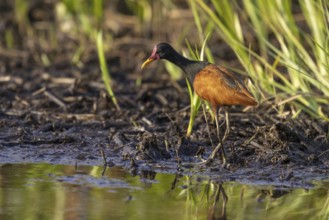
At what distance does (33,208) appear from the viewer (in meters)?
4.95

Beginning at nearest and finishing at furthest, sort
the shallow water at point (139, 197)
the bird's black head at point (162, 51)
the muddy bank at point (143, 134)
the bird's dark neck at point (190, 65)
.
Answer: the shallow water at point (139, 197) < the muddy bank at point (143, 134) < the bird's dark neck at point (190, 65) < the bird's black head at point (162, 51)

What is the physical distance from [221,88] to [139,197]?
1131 millimetres

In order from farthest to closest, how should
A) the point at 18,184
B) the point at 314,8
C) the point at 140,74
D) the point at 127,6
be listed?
1. the point at 127,6
2. the point at 140,74
3. the point at 314,8
4. the point at 18,184

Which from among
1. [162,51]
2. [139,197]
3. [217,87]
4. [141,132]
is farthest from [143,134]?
[139,197]

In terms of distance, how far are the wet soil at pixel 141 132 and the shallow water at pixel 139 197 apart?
24 centimetres

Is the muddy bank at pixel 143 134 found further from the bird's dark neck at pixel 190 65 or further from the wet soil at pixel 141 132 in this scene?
the bird's dark neck at pixel 190 65

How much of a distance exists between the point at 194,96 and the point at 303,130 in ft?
3.33

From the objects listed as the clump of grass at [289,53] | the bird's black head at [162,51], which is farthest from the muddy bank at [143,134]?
the bird's black head at [162,51]

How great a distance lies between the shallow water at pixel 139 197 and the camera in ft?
16.0

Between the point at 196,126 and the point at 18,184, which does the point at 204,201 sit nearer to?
the point at 18,184

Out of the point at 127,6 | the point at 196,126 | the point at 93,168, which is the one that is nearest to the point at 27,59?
the point at 127,6

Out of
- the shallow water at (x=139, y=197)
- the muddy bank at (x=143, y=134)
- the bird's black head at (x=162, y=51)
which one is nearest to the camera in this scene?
the shallow water at (x=139, y=197)

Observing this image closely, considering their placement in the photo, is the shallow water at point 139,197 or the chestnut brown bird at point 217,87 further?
the chestnut brown bird at point 217,87

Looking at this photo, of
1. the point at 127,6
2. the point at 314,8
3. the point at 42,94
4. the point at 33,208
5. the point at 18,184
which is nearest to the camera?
the point at 33,208
